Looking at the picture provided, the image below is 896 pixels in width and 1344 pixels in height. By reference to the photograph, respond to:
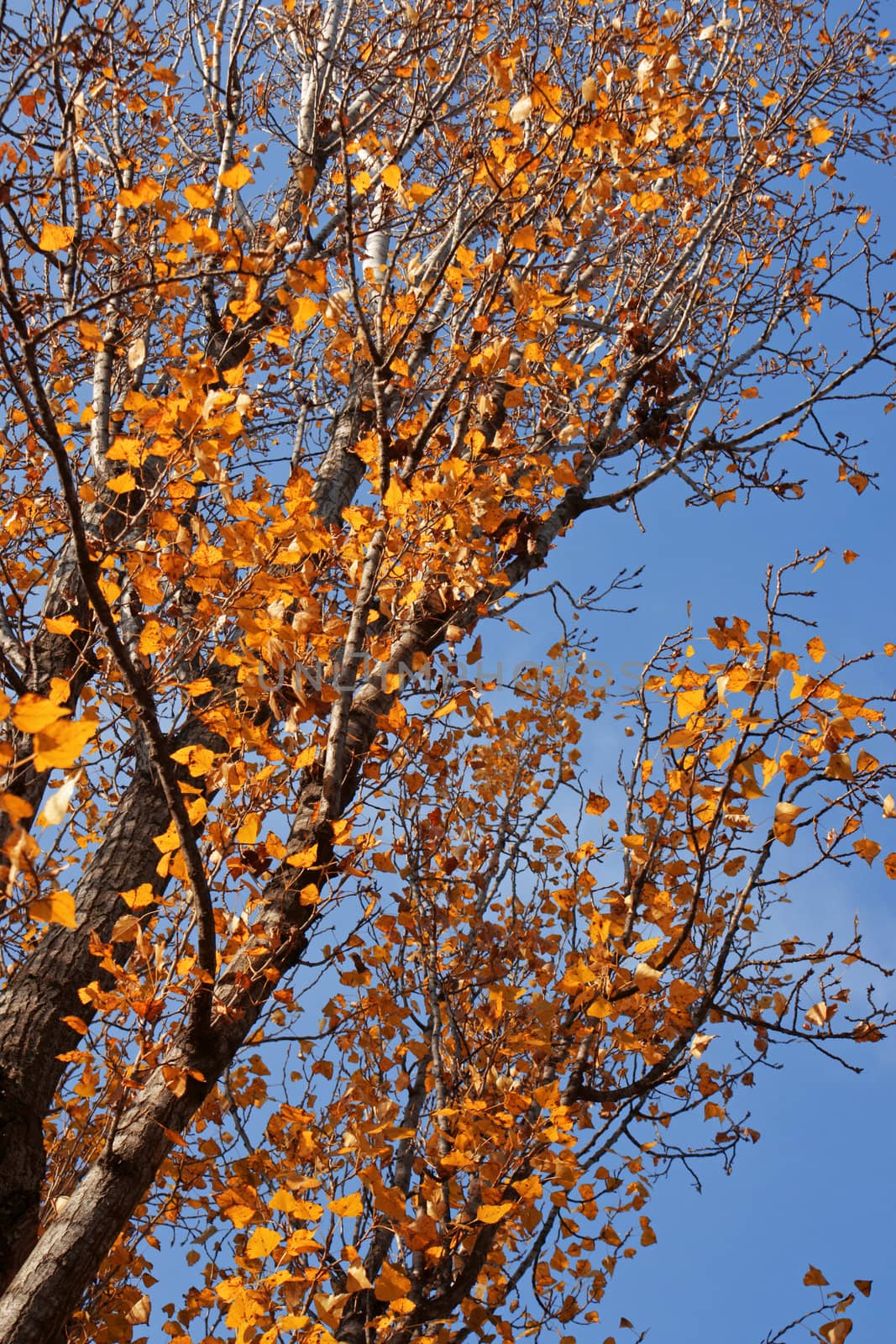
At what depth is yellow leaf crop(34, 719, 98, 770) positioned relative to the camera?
141 cm

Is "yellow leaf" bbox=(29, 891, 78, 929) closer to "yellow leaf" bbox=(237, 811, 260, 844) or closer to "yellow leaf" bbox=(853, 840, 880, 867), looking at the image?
"yellow leaf" bbox=(237, 811, 260, 844)

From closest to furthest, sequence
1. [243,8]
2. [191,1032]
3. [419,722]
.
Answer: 1. [191,1032]
2. [419,722]
3. [243,8]

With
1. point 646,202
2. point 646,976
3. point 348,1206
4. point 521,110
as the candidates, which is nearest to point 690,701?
point 646,976

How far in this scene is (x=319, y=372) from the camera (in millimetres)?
5781

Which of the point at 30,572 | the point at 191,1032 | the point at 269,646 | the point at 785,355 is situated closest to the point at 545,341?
the point at 785,355

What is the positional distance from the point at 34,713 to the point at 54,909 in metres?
0.31

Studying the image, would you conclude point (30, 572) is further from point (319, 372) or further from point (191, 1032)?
point (191, 1032)

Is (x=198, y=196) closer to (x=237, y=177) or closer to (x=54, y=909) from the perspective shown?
(x=237, y=177)

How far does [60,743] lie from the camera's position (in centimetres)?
141

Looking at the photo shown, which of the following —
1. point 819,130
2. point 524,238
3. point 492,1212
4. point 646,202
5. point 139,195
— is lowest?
point 492,1212

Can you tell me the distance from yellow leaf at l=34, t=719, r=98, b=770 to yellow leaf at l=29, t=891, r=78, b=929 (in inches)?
8.5

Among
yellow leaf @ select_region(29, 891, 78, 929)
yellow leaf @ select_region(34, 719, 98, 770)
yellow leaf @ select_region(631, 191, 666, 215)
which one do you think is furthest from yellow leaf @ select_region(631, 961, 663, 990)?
yellow leaf @ select_region(631, 191, 666, 215)

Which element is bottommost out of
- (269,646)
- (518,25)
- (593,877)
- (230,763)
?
(230,763)

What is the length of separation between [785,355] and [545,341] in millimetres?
1595
